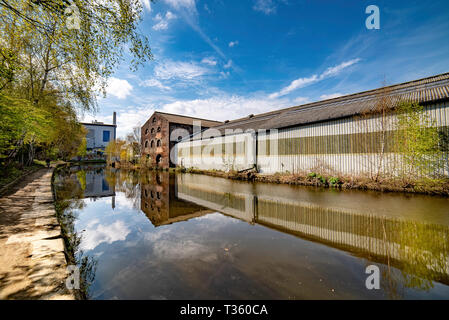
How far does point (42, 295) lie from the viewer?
1.76 meters

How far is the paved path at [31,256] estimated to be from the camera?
6.05ft

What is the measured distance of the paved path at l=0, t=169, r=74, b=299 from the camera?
6.05 feet

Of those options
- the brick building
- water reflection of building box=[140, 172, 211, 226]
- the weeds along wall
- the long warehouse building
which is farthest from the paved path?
the brick building

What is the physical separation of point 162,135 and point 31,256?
26.4 metres

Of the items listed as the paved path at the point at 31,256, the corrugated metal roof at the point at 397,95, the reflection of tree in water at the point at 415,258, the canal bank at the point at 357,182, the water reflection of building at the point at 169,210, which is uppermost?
the corrugated metal roof at the point at 397,95

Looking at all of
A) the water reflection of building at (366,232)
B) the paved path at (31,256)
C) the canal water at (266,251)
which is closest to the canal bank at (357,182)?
the canal water at (266,251)

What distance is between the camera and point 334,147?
1094 centimetres

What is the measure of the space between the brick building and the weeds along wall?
41.3 ft

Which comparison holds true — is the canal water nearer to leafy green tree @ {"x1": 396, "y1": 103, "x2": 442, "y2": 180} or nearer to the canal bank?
the canal bank

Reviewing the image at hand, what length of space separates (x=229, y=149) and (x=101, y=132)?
5289 cm

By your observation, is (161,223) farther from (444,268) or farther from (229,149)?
(229,149)

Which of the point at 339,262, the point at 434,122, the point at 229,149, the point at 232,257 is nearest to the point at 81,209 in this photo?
the point at 232,257

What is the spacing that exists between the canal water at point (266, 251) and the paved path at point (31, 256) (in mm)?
404

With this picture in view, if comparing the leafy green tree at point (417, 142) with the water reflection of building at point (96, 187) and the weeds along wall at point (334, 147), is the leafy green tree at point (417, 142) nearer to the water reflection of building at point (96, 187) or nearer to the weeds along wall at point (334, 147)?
the weeds along wall at point (334, 147)
